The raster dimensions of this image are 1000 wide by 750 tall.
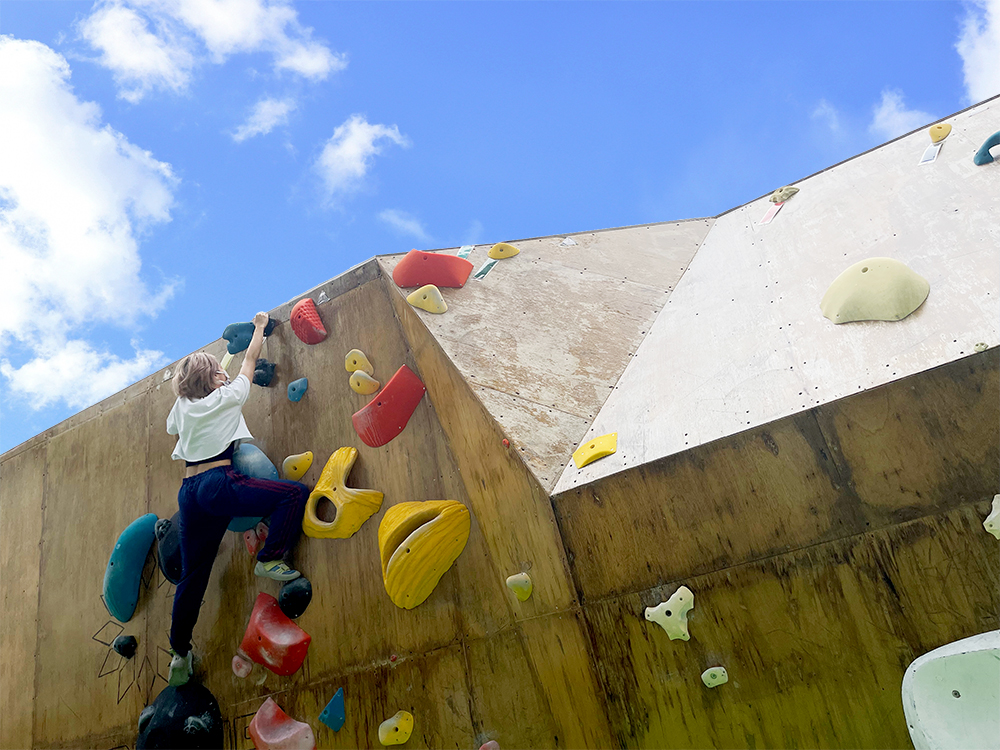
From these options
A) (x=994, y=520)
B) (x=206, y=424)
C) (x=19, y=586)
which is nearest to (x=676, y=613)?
(x=994, y=520)

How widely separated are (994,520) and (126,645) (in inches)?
150

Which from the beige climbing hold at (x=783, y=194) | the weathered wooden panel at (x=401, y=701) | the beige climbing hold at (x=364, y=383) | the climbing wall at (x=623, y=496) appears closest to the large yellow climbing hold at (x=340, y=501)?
Answer: the climbing wall at (x=623, y=496)

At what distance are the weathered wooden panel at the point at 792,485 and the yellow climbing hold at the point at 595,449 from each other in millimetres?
59

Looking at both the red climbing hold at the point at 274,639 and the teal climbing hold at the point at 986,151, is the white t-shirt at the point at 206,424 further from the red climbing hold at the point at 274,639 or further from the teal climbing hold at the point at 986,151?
the teal climbing hold at the point at 986,151

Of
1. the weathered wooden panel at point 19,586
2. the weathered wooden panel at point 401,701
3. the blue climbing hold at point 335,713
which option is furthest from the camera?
the weathered wooden panel at point 19,586

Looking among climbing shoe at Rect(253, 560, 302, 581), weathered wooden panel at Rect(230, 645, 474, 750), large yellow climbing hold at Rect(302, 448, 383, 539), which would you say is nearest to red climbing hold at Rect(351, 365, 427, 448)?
large yellow climbing hold at Rect(302, 448, 383, 539)

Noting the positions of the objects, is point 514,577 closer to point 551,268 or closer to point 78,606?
point 551,268

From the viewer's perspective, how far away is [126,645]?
349 cm

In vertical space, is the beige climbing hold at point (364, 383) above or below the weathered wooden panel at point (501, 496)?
above

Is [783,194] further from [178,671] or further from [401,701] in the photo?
[178,671]

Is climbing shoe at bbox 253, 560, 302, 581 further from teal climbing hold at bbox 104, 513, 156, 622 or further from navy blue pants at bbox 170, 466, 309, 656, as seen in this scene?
teal climbing hold at bbox 104, 513, 156, 622

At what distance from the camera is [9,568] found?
420 cm

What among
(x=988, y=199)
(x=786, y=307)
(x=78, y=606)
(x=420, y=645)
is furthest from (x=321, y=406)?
(x=988, y=199)

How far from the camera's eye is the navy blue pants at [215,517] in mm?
3027
